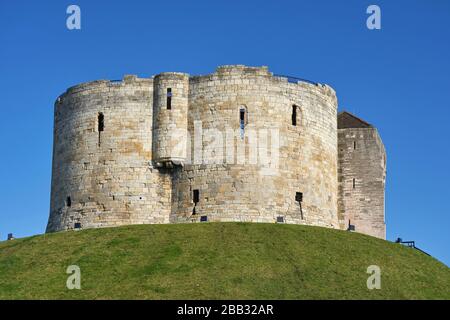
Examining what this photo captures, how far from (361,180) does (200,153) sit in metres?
9.90

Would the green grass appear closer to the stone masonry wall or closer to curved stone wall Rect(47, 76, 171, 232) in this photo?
curved stone wall Rect(47, 76, 171, 232)

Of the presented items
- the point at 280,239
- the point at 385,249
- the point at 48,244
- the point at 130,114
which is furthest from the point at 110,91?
the point at 385,249

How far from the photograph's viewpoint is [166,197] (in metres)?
53.6

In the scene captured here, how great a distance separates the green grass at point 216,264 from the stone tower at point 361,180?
590 centimetres

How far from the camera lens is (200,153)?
175 feet

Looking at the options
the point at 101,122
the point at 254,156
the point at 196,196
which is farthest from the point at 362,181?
the point at 101,122

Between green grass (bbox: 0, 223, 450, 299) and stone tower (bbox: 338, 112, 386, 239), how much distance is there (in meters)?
5.90

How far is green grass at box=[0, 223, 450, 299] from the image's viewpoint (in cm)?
4197

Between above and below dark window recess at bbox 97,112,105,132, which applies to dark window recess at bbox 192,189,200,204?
below

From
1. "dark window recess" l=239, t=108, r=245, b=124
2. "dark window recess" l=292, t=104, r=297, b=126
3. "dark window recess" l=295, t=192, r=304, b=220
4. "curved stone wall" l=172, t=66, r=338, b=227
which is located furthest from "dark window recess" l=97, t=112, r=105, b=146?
"dark window recess" l=295, t=192, r=304, b=220

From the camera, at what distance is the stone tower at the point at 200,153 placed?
2068 inches

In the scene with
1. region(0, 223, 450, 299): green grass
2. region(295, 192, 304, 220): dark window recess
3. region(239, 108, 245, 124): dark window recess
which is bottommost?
region(0, 223, 450, 299): green grass
